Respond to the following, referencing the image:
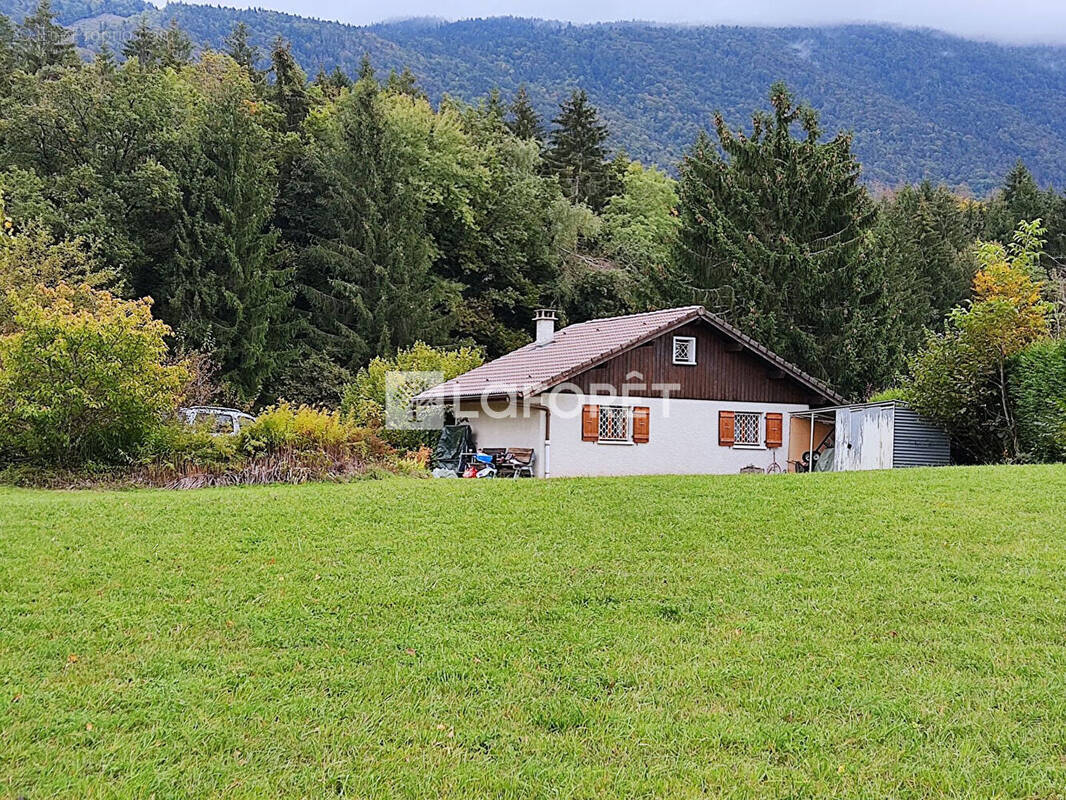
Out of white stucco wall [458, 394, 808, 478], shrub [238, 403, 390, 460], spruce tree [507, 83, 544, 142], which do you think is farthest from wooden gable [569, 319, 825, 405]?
spruce tree [507, 83, 544, 142]

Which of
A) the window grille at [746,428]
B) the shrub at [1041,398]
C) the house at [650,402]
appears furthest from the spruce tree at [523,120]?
the shrub at [1041,398]

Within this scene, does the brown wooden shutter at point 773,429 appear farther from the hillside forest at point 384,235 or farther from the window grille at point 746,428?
the hillside forest at point 384,235

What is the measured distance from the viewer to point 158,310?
110ft

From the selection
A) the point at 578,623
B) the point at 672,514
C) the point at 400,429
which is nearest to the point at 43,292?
the point at 400,429

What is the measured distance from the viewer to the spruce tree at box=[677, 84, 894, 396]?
2988 cm

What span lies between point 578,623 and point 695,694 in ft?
5.29

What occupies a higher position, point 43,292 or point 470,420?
point 43,292

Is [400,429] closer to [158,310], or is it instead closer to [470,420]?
[470,420]

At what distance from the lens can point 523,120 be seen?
54812 mm

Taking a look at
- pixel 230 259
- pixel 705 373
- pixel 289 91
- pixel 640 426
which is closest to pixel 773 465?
pixel 705 373

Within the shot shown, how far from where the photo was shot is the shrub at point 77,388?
1516 cm

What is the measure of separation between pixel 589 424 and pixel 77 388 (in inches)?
411

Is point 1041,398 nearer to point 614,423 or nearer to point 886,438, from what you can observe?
point 886,438

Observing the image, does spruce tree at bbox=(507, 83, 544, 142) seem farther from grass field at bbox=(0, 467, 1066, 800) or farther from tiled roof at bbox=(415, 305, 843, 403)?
grass field at bbox=(0, 467, 1066, 800)
